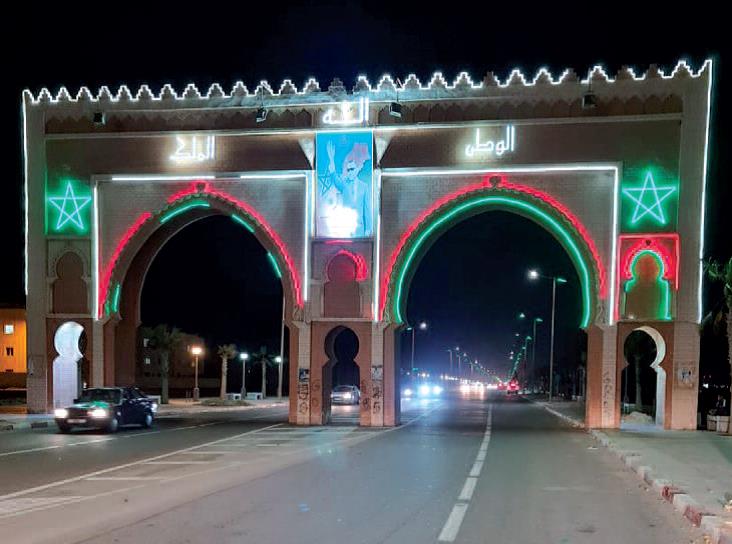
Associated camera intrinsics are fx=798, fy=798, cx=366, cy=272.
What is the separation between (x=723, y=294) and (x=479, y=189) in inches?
333

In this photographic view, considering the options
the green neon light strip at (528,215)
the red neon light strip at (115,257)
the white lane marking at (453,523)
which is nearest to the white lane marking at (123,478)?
the white lane marking at (453,523)

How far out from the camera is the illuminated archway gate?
2622 centimetres

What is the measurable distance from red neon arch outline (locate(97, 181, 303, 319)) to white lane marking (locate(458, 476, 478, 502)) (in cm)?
1507

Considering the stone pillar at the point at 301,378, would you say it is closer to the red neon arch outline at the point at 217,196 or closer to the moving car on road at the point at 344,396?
the red neon arch outline at the point at 217,196

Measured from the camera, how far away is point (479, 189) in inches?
1071

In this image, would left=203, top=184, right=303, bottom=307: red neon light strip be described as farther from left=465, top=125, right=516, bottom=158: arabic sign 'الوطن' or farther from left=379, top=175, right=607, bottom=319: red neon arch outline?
left=465, top=125, right=516, bottom=158: arabic sign 'الوطن'

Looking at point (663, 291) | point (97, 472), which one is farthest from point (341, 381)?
point (97, 472)

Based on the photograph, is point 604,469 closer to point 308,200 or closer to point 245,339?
point 308,200

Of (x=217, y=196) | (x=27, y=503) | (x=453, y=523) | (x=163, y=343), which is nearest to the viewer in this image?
(x=453, y=523)

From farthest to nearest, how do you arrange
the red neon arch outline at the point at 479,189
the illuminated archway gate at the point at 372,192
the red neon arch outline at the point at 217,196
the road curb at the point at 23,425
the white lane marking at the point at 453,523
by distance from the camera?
the red neon arch outline at the point at 217,196 < the red neon arch outline at the point at 479,189 < the illuminated archway gate at the point at 372,192 < the road curb at the point at 23,425 < the white lane marking at the point at 453,523

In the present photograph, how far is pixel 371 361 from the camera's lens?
27641mm

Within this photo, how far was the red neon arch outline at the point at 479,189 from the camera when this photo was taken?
87.4 feet

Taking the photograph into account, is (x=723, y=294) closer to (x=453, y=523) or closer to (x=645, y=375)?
(x=453, y=523)

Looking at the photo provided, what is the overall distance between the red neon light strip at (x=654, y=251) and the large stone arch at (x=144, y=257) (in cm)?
1092
